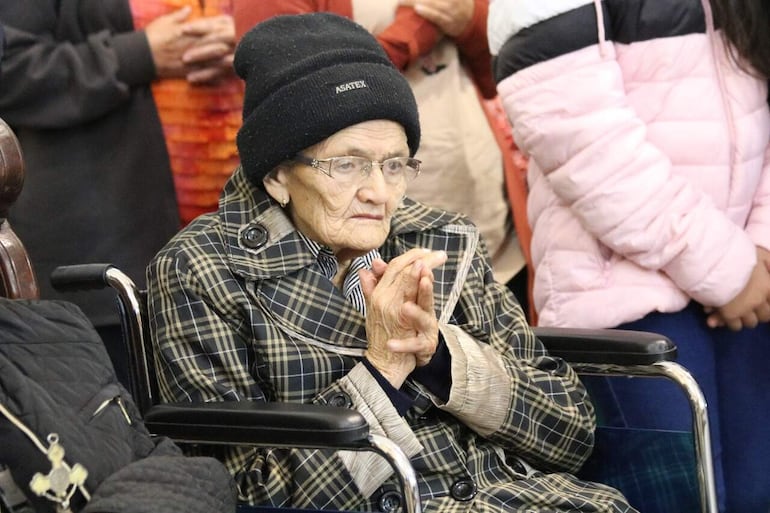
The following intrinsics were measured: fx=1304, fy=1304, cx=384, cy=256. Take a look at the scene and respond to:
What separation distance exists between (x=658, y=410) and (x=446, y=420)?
498 millimetres

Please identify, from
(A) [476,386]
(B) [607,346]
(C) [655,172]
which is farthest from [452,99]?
(A) [476,386]

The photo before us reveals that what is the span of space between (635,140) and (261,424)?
3.34 ft

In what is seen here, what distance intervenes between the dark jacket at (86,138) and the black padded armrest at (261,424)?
91 centimetres

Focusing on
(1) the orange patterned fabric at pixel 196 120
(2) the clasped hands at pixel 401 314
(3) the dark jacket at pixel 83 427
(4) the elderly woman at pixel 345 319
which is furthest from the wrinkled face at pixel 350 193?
(1) the orange patterned fabric at pixel 196 120

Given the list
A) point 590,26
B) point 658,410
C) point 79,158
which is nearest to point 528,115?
point 590,26

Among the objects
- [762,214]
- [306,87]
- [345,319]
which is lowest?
[762,214]

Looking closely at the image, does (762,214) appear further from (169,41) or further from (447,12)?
(169,41)

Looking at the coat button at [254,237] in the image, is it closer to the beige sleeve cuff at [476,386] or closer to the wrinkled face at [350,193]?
the wrinkled face at [350,193]

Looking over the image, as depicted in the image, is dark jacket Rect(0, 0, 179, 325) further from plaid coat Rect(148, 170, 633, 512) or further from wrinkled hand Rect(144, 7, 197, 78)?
plaid coat Rect(148, 170, 633, 512)

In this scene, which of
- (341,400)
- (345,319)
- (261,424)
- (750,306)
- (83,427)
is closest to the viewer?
(83,427)

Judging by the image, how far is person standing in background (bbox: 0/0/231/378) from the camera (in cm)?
286

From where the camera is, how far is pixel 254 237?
2.27 meters

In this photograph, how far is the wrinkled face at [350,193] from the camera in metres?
2.27

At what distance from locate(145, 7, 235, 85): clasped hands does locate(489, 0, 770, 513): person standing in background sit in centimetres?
68
